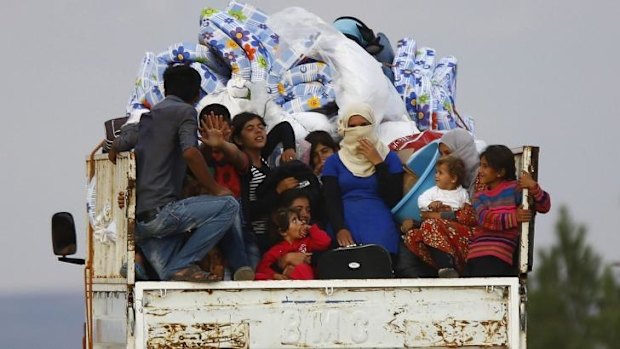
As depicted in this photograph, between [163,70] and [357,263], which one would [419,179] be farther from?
[163,70]

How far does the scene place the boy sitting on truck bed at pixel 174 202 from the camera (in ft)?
26.1

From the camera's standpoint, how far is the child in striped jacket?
794 cm

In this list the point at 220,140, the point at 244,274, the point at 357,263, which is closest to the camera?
the point at 244,274

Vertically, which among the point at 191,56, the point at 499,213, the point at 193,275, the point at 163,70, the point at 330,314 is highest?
the point at 191,56

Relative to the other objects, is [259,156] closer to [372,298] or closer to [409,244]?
[409,244]

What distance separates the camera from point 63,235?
9.11 metres

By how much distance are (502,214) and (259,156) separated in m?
1.59

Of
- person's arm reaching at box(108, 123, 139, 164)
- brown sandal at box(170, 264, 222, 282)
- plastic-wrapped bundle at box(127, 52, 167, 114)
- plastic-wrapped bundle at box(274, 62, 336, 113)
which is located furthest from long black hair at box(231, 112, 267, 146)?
brown sandal at box(170, 264, 222, 282)

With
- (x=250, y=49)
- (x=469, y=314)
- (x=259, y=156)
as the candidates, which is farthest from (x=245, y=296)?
(x=250, y=49)

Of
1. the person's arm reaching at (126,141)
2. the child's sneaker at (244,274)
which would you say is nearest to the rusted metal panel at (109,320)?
the child's sneaker at (244,274)

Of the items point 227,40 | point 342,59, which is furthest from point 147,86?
point 342,59

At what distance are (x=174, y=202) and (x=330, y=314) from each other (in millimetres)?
1013

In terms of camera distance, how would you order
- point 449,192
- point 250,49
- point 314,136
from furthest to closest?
point 250,49 < point 314,136 < point 449,192

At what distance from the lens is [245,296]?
296 inches
